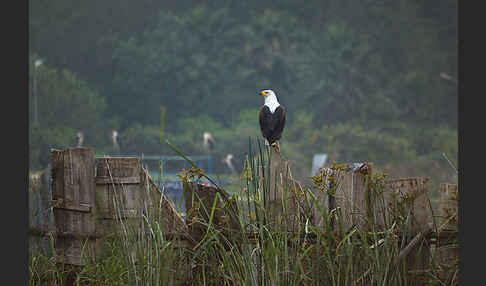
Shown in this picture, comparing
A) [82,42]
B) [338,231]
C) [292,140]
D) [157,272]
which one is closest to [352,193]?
[338,231]

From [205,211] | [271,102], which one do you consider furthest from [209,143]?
[205,211]

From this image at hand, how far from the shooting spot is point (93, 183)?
2.37 meters

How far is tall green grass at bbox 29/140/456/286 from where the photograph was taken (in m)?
1.85

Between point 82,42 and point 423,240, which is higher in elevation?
point 82,42

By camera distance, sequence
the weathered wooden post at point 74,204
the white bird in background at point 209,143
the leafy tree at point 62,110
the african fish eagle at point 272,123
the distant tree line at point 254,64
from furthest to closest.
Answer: the distant tree line at point 254,64 < the white bird in background at point 209,143 < the leafy tree at point 62,110 < the african fish eagle at point 272,123 < the weathered wooden post at point 74,204

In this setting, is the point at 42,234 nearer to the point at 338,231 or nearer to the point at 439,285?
the point at 338,231

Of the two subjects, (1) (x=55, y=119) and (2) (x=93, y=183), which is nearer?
(2) (x=93, y=183)

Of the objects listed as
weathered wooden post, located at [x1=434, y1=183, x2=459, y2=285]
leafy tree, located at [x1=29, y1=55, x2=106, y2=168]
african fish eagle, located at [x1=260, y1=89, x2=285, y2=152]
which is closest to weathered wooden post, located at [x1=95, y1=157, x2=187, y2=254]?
weathered wooden post, located at [x1=434, y1=183, x2=459, y2=285]

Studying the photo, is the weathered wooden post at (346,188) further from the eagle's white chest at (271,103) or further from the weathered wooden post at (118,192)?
the eagle's white chest at (271,103)

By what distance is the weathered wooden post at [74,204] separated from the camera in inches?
93.0

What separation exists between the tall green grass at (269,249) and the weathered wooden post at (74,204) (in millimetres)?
287

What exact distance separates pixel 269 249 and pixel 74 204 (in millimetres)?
1039

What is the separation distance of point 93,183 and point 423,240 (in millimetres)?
1480

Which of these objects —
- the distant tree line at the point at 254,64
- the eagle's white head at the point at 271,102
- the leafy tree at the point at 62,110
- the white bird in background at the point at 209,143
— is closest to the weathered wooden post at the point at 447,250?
the eagle's white head at the point at 271,102
